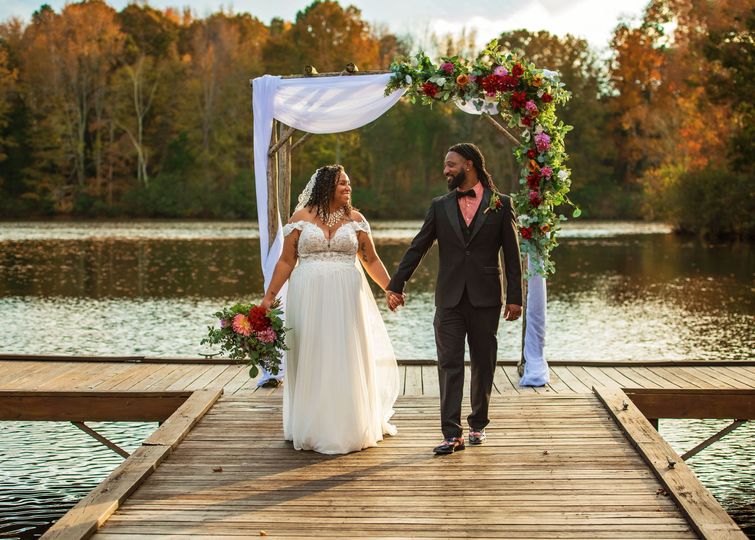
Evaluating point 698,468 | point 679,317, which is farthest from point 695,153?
point 698,468

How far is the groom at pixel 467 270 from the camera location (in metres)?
6.41

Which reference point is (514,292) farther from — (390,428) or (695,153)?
(695,153)

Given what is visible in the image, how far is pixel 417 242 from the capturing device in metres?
6.54

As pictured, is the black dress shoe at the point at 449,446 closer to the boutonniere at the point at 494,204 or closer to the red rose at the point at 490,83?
the boutonniere at the point at 494,204

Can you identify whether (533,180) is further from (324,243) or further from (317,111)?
(317,111)

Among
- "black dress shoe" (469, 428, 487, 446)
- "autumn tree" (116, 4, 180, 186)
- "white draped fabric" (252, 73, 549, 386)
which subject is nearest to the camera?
"black dress shoe" (469, 428, 487, 446)

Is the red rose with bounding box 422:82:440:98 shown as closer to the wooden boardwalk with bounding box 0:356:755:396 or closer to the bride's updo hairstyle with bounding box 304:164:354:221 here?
the bride's updo hairstyle with bounding box 304:164:354:221

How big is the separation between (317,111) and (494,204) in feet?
11.2

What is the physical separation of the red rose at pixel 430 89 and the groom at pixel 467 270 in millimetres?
2064

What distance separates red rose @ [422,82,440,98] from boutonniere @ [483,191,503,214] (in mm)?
2223

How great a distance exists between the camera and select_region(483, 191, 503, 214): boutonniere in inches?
250

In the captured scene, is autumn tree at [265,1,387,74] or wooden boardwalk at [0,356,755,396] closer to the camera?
wooden boardwalk at [0,356,755,396]

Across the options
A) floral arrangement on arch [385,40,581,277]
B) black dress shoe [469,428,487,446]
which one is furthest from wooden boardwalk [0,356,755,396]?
black dress shoe [469,428,487,446]

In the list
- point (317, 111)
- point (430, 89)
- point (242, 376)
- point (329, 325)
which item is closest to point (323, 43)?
point (317, 111)
